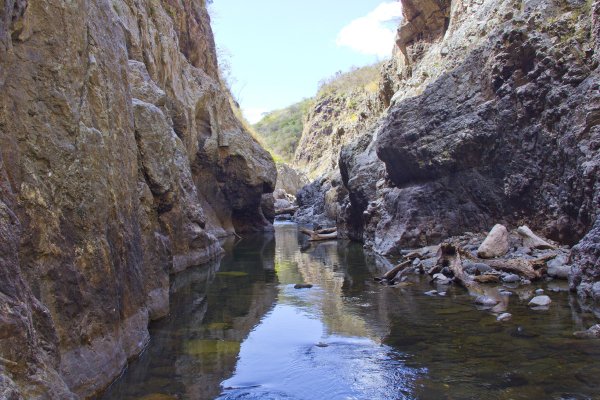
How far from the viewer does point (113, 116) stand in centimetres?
684

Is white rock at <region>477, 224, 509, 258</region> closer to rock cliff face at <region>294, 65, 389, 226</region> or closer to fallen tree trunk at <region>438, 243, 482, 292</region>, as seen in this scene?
fallen tree trunk at <region>438, 243, 482, 292</region>

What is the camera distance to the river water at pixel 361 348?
540 cm

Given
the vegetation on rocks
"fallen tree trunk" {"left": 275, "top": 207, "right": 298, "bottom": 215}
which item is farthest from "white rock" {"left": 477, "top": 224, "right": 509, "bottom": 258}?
the vegetation on rocks

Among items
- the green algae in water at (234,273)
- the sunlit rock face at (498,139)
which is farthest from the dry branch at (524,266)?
the green algae in water at (234,273)

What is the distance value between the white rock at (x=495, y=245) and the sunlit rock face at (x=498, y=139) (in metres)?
1.00

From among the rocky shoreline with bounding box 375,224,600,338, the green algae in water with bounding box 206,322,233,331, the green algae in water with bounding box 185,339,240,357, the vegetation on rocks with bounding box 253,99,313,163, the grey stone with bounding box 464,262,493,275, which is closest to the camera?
the green algae in water with bounding box 185,339,240,357

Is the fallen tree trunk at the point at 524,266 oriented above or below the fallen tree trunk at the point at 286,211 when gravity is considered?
below

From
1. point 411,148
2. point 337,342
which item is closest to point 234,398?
point 337,342

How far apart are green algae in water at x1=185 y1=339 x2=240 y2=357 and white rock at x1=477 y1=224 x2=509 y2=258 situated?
7122 millimetres

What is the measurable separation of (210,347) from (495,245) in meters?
7.73

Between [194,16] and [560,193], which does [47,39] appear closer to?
[560,193]

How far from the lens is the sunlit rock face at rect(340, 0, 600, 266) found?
38.1 feet

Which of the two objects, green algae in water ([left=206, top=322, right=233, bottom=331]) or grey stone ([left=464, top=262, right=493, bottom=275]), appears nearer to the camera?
green algae in water ([left=206, top=322, right=233, bottom=331])

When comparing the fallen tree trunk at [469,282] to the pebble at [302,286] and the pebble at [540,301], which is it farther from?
the pebble at [302,286]
